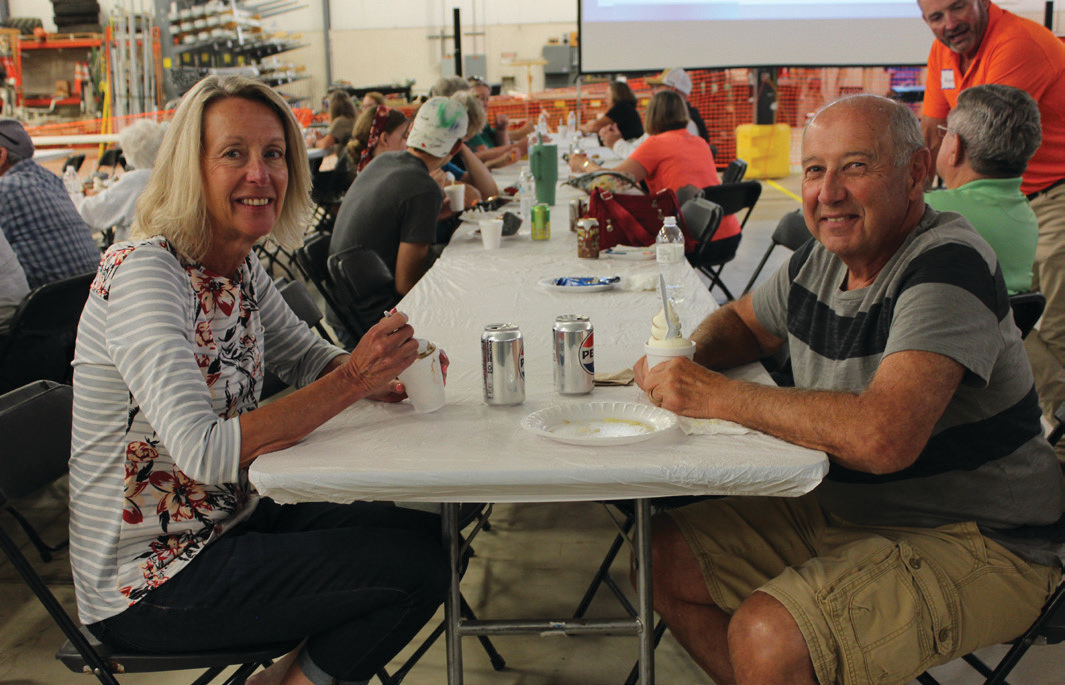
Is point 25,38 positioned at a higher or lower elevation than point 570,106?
higher

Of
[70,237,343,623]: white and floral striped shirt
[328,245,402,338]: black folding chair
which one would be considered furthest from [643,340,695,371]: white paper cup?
[328,245,402,338]: black folding chair

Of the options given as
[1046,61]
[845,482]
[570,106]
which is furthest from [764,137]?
[845,482]

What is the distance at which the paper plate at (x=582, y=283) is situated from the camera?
268cm

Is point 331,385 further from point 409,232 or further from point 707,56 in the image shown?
point 707,56

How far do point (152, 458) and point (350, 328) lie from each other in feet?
5.68

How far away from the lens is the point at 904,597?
146 centimetres

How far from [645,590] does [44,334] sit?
8.53 feet

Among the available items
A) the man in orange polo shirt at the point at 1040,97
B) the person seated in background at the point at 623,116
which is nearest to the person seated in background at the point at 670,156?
the man in orange polo shirt at the point at 1040,97

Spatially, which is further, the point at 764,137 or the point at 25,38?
the point at 25,38

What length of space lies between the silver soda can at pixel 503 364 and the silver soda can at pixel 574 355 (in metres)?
0.09

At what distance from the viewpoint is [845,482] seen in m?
1.66

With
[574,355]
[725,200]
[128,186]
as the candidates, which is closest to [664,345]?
[574,355]

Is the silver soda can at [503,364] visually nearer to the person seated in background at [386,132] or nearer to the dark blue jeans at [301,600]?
the dark blue jeans at [301,600]

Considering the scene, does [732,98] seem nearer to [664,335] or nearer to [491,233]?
[491,233]
